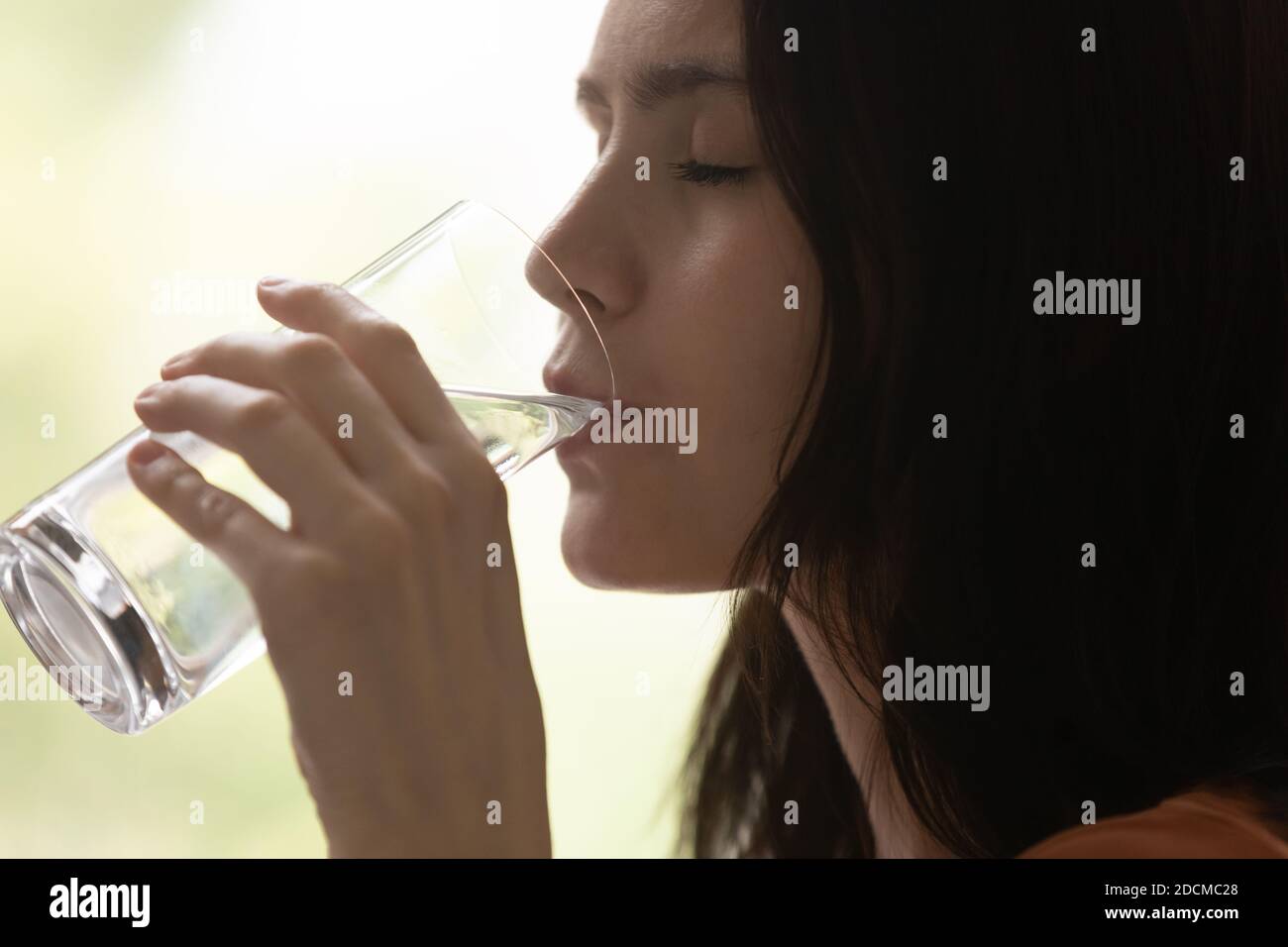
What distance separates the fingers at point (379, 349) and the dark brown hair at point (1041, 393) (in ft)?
0.77

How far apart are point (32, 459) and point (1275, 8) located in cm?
143

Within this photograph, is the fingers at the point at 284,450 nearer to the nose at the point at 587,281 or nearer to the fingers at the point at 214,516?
the fingers at the point at 214,516

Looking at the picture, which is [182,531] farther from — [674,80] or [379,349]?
[674,80]

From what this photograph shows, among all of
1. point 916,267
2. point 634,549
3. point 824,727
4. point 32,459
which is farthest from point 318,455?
point 32,459

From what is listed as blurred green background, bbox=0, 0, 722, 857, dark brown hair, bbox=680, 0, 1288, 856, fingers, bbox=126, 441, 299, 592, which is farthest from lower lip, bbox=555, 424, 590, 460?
blurred green background, bbox=0, 0, 722, 857

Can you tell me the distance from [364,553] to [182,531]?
0.09m

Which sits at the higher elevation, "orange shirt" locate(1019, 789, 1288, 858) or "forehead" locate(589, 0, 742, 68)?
"forehead" locate(589, 0, 742, 68)

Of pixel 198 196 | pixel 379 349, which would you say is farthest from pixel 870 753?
pixel 198 196

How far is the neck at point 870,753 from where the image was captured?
756 mm

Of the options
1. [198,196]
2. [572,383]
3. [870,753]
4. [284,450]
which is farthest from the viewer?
[198,196]

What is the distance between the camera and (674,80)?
0.65 m

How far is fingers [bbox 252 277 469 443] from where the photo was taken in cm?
49

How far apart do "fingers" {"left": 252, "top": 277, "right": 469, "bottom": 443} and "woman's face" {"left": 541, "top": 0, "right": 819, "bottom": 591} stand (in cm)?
15

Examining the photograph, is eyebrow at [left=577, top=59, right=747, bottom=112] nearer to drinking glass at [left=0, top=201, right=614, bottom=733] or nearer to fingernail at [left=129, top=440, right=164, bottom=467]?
drinking glass at [left=0, top=201, right=614, bottom=733]
